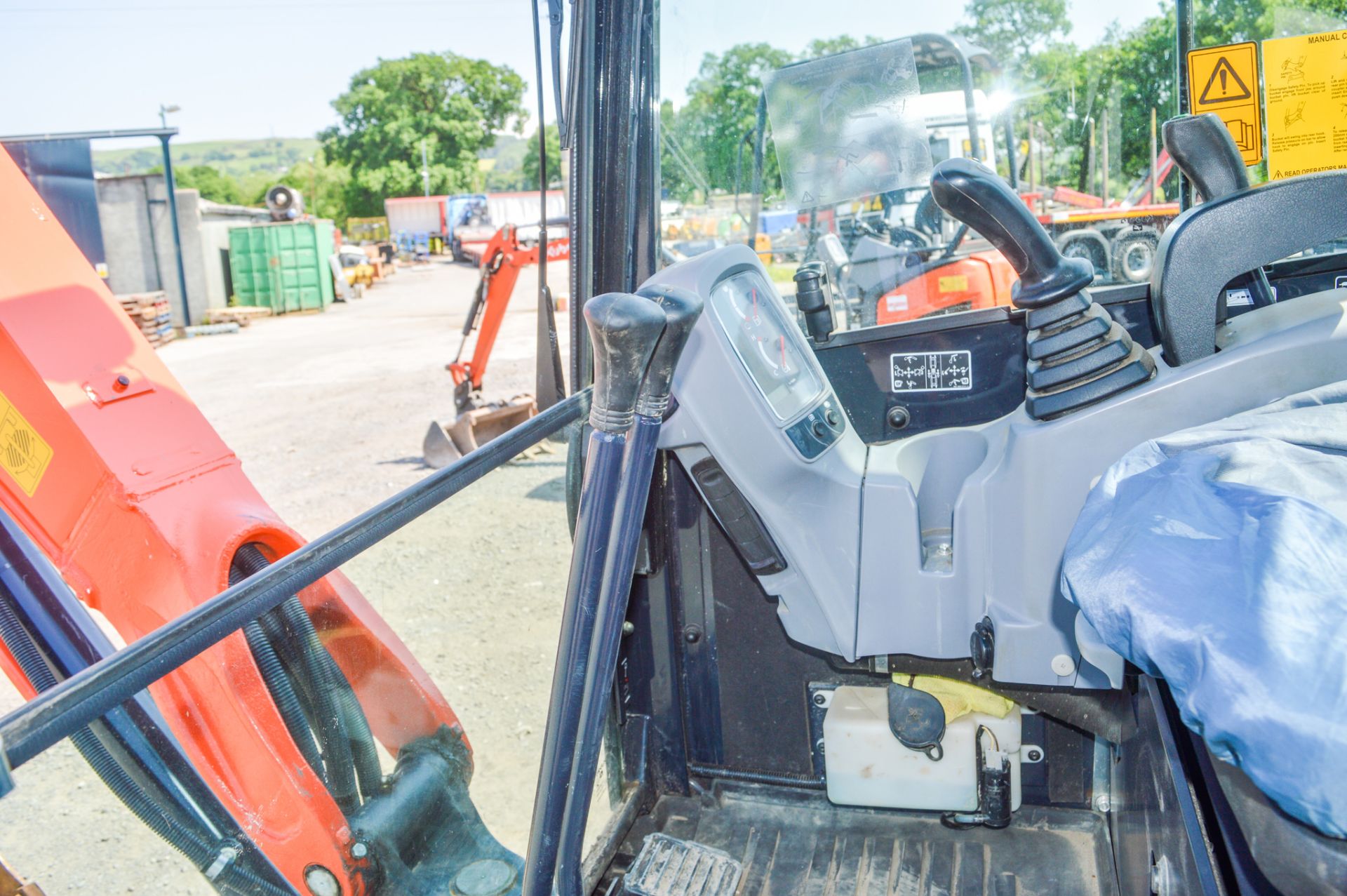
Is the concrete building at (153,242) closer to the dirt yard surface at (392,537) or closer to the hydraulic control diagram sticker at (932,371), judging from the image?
the dirt yard surface at (392,537)

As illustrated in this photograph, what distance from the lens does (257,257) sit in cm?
1866

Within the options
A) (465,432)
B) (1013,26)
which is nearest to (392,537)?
(1013,26)

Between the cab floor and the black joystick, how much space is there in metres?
0.85

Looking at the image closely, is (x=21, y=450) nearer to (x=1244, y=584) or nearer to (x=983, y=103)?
(x=1244, y=584)

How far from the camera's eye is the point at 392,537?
3582mm

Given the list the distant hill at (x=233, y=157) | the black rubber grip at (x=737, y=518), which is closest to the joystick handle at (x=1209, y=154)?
the black rubber grip at (x=737, y=518)

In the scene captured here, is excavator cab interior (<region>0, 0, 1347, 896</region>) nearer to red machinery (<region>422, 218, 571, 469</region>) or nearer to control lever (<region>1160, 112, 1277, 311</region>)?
control lever (<region>1160, 112, 1277, 311</region>)

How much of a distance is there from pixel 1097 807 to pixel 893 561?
2.34 feet

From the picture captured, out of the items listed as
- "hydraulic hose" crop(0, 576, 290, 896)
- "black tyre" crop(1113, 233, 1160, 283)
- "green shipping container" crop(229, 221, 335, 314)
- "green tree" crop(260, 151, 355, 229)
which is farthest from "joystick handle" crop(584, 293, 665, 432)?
"green tree" crop(260, 151, 355, 229)

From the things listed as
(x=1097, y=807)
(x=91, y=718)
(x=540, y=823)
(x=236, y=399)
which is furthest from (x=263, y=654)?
(x=236, y=399)

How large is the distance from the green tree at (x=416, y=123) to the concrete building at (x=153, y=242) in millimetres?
36754

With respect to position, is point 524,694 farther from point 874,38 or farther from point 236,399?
point 236,399

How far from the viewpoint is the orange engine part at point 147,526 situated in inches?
59.2

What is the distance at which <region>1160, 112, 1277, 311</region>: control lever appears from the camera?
1.56 m
